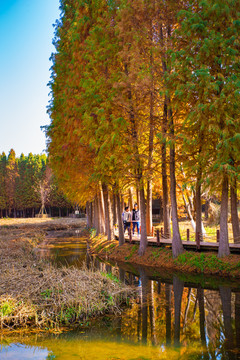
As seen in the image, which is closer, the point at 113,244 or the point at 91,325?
the point at 91,325

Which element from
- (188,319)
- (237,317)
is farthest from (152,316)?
(237,317)

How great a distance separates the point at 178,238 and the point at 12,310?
10006mm

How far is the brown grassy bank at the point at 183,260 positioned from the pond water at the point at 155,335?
Result: 3113 millimetres

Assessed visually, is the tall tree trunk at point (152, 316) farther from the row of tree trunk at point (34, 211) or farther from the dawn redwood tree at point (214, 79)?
the row of tree trunk at point (34, 211)

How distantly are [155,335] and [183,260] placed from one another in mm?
8795

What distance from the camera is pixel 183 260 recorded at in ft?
53.9

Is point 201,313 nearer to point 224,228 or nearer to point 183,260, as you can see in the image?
point 224,228

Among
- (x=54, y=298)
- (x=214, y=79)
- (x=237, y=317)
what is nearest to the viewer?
(x=237, y=317)

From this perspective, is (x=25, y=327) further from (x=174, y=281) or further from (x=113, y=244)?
(x=113, y=244)

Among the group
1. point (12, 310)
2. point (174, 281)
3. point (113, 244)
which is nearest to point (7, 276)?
point (12, 310)

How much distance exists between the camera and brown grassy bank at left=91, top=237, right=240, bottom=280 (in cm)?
1461

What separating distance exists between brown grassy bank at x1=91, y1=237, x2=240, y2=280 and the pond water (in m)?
3.11

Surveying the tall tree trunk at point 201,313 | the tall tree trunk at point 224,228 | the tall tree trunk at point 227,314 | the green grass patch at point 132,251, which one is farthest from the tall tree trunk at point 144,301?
the tall tree trunk at point 224,228

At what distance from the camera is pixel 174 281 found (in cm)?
1379
